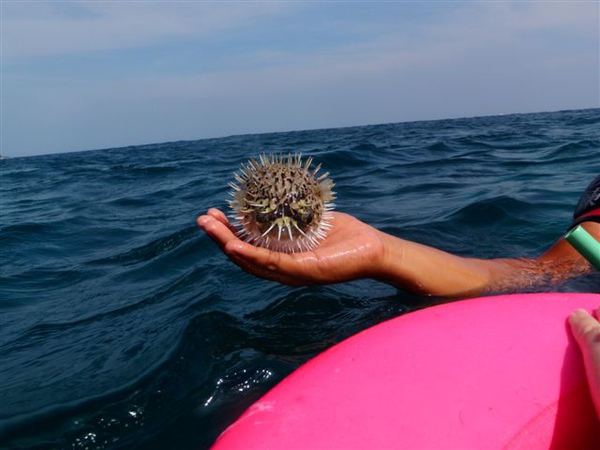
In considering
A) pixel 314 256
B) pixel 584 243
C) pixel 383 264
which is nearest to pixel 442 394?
pixel 584 243

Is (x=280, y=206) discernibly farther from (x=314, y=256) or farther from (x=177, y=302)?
(x=177, y=302)

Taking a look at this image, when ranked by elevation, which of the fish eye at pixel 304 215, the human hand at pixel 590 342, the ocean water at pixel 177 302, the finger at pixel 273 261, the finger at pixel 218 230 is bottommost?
the ocean water at pixel 177 302

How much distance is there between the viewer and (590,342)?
7.10 ft

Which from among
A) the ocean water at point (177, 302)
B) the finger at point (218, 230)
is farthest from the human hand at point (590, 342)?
the finger at point (218, 230)

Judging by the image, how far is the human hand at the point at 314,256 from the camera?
3.38m

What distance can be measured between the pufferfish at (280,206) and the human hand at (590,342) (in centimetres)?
160

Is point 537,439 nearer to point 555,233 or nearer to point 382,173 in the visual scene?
point 555,233

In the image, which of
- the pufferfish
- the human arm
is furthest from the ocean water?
the pufferfish

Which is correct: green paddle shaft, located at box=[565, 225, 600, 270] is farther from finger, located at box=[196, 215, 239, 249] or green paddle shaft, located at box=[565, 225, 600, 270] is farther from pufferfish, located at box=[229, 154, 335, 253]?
finger, located at box=[196, 215, 239, 249]

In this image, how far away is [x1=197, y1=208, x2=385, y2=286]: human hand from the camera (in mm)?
3385

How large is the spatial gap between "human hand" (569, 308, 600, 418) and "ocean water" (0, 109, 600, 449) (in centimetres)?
188

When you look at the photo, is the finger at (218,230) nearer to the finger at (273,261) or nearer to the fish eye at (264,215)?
the finger at (273,261)

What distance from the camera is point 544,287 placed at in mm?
4598

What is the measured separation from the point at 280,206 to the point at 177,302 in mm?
2634
